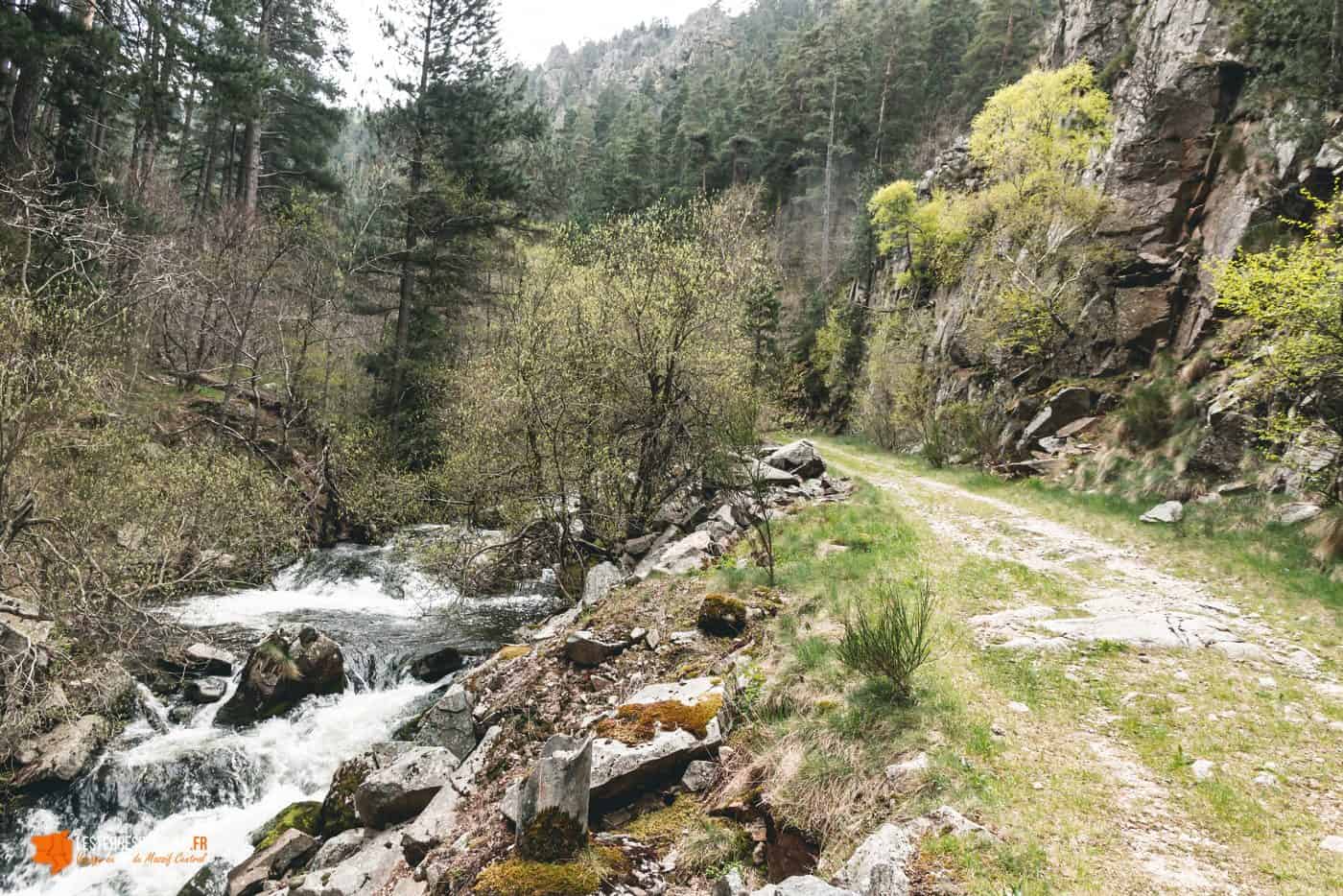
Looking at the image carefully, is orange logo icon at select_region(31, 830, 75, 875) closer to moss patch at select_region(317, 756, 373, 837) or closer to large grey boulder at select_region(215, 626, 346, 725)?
large grey boulder at select_region(215, 626, 346, 725)

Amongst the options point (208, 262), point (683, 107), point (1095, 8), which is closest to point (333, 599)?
point (208, 262)

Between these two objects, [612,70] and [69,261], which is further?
[612,70]

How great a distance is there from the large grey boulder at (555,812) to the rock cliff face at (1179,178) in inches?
650

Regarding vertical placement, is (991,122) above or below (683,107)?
below

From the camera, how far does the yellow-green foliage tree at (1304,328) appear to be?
8.12 meters

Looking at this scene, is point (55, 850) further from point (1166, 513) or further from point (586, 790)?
point (1166, 513)

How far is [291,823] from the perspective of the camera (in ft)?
25.2

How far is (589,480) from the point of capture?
13273 millimetres

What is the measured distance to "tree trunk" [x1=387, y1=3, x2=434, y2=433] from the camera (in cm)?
2184

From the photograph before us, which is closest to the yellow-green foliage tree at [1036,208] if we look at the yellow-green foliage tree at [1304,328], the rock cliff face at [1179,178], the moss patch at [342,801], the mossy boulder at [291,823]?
the rock cliff face at [1179,178]

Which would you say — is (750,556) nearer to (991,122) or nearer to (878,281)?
(991,122)

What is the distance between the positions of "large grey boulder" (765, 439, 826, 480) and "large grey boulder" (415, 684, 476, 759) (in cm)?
1079

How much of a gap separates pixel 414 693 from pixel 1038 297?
63.7 ft

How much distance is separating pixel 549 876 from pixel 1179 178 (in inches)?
865
